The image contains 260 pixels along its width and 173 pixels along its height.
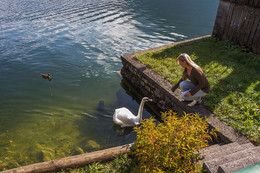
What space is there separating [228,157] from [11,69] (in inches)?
473

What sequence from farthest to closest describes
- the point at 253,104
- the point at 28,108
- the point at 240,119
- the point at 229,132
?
the point at 28,108 → the point at 253,104 → the point at 240,119 → the point at 229,132

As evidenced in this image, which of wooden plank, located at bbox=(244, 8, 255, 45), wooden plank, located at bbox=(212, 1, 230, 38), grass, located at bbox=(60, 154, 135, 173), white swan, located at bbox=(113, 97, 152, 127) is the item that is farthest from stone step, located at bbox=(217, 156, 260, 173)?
wooden plank, located at bbox=(212, 1, 230, 38)

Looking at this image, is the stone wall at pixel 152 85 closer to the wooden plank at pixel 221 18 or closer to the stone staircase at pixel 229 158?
the stone staircase at pixel 229 158

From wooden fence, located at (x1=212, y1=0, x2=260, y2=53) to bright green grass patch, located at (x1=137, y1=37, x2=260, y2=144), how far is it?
470 mm

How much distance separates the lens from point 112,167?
4.99 meters

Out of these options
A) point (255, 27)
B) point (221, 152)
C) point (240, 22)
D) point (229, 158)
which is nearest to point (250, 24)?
point (255, 27)

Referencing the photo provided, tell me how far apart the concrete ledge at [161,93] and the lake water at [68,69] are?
80 centimetres

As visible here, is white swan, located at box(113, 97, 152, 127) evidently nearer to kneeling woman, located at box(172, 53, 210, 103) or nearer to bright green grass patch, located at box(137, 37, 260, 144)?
kneeling woman, located at box(172, 53, 210, 103)

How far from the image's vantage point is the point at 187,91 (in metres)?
6.37

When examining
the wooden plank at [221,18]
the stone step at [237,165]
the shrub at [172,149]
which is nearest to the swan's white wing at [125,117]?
the shrub at [172,149]

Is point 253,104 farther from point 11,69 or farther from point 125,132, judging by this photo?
point 11,69

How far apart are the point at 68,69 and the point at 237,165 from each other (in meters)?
10.5

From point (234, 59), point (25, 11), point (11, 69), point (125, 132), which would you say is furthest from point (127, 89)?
point (25, 11)

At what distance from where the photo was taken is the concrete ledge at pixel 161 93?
5.61 meters
